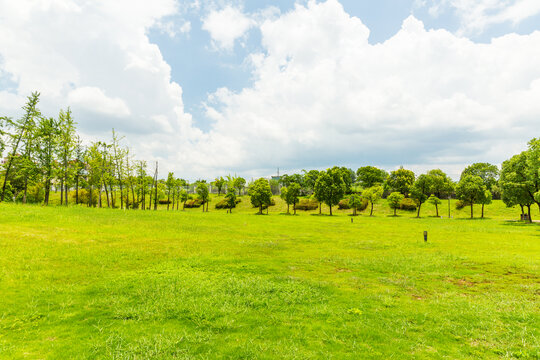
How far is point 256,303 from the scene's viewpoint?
1002cm

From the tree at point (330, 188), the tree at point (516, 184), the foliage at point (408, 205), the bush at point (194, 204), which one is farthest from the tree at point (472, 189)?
the bush at point (194, 204)

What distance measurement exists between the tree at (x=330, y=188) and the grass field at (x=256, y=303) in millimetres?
57113

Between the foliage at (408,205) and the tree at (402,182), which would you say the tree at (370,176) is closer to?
the tree at (402,182)

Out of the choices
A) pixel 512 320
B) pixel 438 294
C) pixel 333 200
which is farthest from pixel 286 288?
pixel 333 200

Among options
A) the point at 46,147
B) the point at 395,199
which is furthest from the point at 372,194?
the point at 46,147

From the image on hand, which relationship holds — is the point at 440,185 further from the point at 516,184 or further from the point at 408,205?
the point at 516,184

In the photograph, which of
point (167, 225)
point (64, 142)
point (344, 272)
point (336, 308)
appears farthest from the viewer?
point (64, 142)

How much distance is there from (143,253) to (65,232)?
10.7 meters

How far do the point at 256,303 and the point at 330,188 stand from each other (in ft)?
233

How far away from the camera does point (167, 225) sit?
3250 cm

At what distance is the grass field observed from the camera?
6.98m

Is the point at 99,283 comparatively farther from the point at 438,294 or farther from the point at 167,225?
the point at 167,225

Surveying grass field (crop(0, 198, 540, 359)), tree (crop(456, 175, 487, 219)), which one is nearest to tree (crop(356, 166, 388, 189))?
tree (crop(456, 175, 487, 219))

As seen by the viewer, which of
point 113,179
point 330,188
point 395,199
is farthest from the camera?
point 330,188
